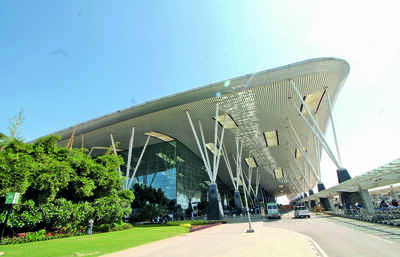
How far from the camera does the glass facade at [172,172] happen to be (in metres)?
33.3

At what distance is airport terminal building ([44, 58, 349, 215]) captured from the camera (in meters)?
21.3

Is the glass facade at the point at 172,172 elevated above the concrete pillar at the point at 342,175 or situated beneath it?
elevated above

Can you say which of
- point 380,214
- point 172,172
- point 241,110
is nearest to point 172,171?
point 172,172

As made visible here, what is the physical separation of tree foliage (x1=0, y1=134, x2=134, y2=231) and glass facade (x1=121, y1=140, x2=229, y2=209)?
626 inches

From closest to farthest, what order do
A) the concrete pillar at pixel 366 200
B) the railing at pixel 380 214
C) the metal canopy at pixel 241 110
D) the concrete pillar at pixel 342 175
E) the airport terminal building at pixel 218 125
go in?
the railing at pixel 380 214
the concrete pillar at pixel 366 200
the concrete pillar at pixel 342 175
the metal canopy at pixel 241 110
the airport terminal building at pixel 218 125

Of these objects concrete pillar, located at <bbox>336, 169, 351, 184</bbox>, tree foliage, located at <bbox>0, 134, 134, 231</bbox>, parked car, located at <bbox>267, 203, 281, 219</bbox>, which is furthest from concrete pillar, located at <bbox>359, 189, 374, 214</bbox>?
tree foliage, located at <bbox>0, 134, 134, 231</bbox>

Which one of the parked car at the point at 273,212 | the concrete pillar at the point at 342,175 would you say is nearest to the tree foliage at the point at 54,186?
the parked car at the point at 273,212

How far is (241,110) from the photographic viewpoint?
87.0 ft

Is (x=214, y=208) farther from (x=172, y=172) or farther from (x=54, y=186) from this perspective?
(x=54, y=186)

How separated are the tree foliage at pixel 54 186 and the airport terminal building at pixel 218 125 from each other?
166 inches

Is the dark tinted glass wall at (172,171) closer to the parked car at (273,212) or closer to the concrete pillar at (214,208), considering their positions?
the concrete pillar at (214,208)

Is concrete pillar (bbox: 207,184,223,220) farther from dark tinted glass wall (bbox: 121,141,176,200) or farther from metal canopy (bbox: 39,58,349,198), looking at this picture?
dark tinted glass wall (bbox: 121,141,176,200)

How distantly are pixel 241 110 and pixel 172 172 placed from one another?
1555 centimetres

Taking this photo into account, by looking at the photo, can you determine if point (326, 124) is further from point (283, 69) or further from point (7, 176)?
point (7, 176)
